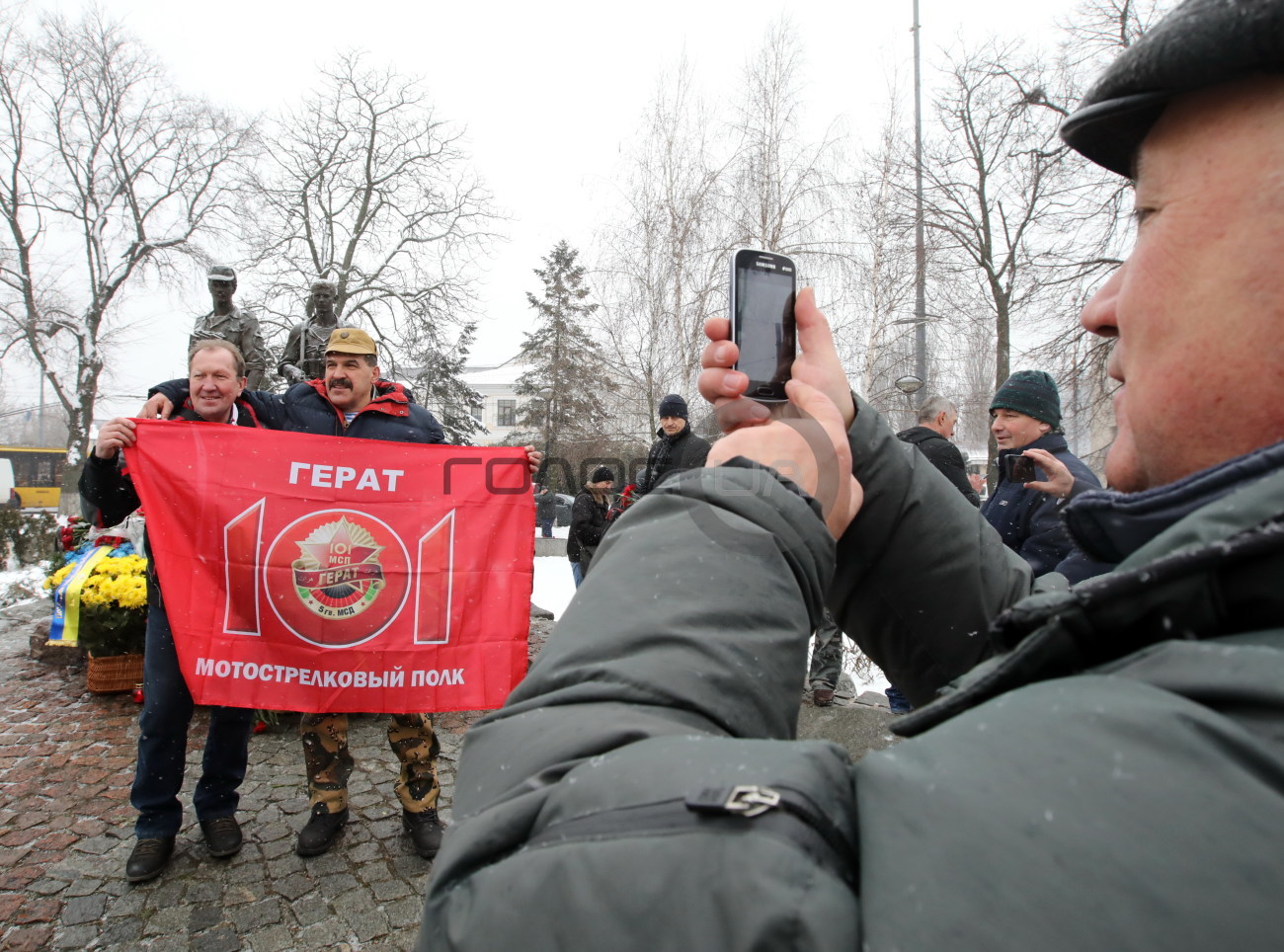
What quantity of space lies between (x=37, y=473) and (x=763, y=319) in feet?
150

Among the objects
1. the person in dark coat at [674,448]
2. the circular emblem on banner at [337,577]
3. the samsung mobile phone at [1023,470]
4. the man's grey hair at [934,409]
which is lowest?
the circular emblem on banner at [337,577]

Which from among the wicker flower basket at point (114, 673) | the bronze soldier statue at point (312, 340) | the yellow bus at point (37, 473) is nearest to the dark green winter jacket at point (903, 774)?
the wicker flower basket at point (114, 673)

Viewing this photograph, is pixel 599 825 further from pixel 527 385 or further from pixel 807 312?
pixel 527 385

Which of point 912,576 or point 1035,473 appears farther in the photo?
point 1035,473

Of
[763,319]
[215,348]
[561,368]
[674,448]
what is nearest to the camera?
[763,319]

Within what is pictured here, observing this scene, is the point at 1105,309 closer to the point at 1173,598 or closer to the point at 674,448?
the point at 1173,598

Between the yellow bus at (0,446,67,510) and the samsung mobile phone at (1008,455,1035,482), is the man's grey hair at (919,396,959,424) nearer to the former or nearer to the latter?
the samsung mobile phone at (1008,455,1035,482)

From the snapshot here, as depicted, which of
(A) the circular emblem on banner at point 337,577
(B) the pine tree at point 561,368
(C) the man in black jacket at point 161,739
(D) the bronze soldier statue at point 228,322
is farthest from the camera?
(B) the pine tree at point 561,368

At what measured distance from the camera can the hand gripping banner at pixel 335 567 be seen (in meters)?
3.59

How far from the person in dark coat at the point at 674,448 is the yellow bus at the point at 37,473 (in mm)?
39331

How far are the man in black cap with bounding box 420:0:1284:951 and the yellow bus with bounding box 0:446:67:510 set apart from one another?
44.1 m

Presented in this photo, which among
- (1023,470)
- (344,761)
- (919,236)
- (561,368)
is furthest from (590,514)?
(561,368)

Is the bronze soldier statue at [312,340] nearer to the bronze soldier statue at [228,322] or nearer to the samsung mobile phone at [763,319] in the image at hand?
the bronze soldier statue at [228,322]

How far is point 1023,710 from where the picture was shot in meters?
0.46
